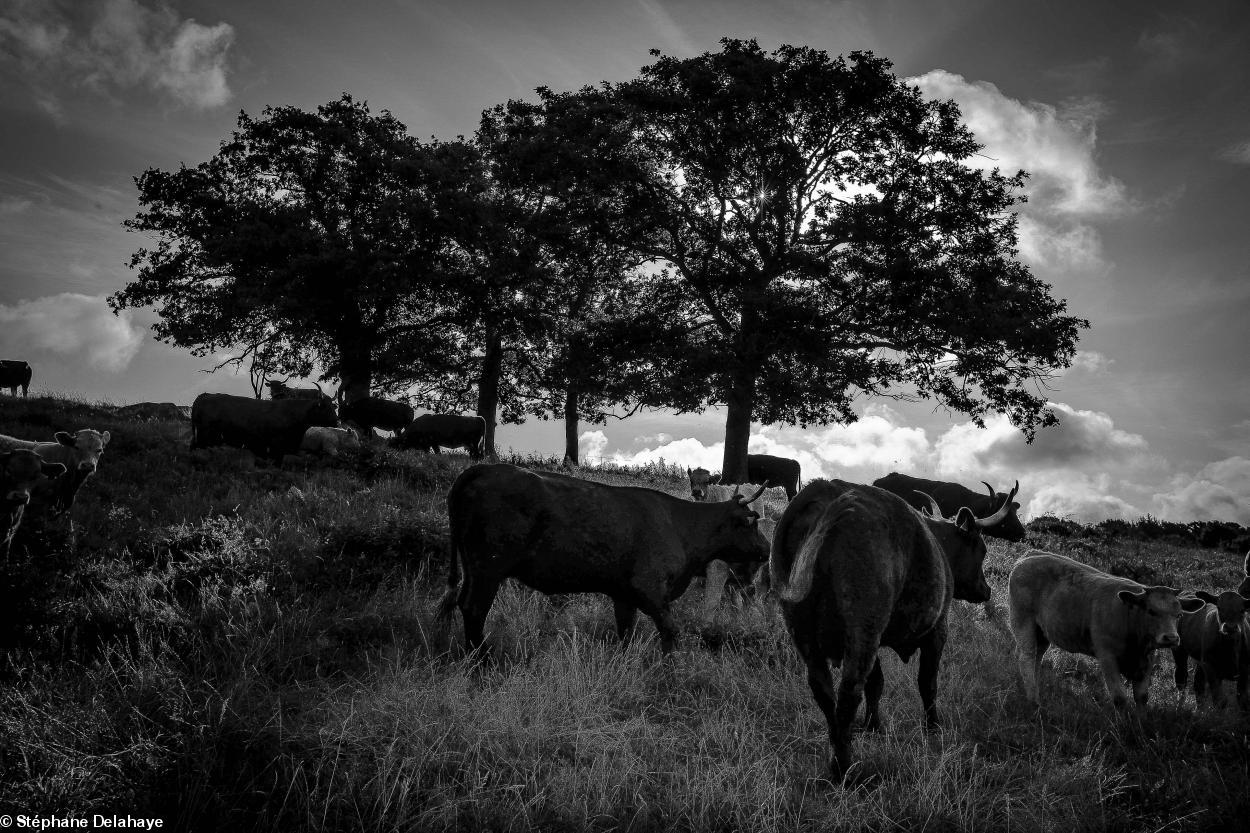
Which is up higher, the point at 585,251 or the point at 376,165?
the point at 376,165

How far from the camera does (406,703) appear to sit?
16.9 feet

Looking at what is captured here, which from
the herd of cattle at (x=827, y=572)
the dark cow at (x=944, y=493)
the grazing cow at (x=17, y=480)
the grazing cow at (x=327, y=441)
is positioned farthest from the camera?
the dark cow at (x=944, y=493)

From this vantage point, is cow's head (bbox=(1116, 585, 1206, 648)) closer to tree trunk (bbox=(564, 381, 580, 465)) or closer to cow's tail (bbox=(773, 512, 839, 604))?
cow's tail (bbox=(773, 512, 839, 604))

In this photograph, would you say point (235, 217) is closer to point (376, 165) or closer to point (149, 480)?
point (376, 165)

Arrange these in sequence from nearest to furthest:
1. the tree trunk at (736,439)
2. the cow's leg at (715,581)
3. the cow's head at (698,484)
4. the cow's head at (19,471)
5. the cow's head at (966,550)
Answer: the cow's head at (966,550)
the cow's head at (19,471)
the cow's leg at (715,581)
the cow's head at (698,484)
the tree trunk at (736,439)

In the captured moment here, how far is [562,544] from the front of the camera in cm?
707

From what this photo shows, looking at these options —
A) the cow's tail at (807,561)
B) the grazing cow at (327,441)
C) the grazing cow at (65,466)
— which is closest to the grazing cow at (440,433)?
the grazing cow at (327,441)

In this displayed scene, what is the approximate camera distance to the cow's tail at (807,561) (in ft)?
15.7

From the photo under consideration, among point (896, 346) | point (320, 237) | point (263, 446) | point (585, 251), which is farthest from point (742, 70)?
point (263, 446)

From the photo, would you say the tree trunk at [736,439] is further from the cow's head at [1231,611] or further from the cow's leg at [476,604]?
the cow's leg at [476,604]

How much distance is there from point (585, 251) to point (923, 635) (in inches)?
830

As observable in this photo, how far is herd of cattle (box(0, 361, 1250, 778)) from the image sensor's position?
15.6ft

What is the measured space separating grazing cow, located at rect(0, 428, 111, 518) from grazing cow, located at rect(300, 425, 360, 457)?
653 centimetres

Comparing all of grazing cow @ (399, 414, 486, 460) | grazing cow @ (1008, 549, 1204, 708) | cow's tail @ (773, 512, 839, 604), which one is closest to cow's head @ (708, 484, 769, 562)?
cow's tail @ (773, 512, 839, 604)
